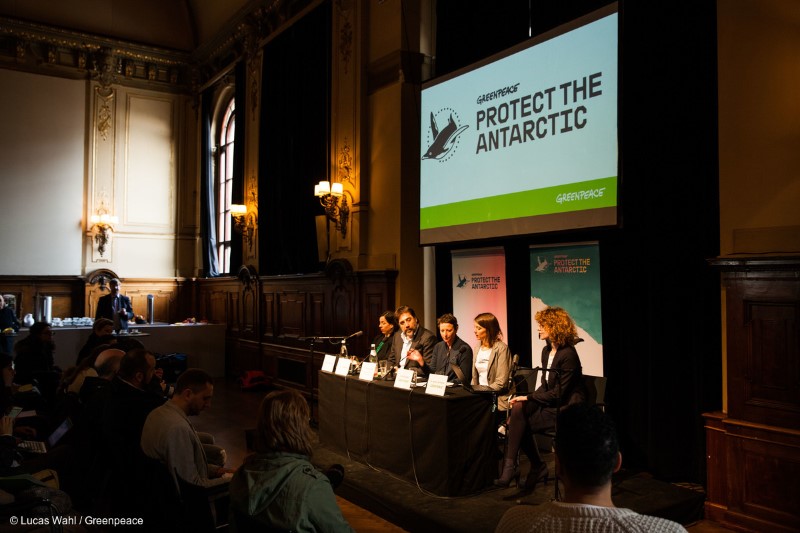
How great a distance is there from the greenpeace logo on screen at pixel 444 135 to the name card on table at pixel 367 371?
2.33 meters

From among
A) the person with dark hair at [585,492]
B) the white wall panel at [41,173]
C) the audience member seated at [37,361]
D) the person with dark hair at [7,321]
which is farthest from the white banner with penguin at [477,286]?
the white wall panel at [41,173]

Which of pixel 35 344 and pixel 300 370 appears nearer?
pixel 35 344

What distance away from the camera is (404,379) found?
4.16 metres

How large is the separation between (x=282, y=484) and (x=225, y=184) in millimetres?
10387

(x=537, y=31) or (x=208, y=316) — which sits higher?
(x=537, y=31)

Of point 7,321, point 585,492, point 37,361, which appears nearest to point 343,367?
point 37,361

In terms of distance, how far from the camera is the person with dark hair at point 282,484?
1753 mm

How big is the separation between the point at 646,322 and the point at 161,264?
32.0 feet

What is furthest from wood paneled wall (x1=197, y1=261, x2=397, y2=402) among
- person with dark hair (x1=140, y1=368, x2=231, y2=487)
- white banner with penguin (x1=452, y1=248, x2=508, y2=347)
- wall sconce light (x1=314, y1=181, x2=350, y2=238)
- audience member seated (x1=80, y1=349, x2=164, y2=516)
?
person with dark hair (x1=140, y1=368, x2=231, y2=487)

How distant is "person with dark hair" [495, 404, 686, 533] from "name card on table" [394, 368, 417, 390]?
2784mm

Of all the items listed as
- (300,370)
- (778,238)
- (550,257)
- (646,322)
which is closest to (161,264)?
(300,370)

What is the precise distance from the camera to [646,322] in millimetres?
4371

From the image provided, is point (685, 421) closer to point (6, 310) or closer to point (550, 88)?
point (550, 88)

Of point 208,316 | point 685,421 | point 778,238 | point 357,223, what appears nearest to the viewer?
point 778,238
